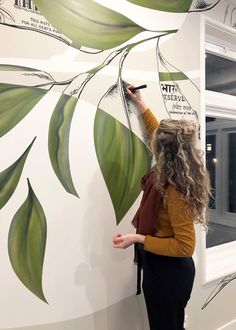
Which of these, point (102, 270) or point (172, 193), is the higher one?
point (172, 193)

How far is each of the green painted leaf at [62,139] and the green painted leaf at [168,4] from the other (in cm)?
74

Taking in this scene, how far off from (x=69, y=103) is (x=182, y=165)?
63 cm

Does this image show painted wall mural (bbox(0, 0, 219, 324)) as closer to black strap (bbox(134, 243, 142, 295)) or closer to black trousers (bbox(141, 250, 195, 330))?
black strap (bbox(134, 243, 142, 295))

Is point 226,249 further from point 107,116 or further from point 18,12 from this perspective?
point 18,12

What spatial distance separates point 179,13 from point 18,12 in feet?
3.52

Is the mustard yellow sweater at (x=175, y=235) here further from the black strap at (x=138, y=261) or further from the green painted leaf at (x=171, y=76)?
the green painted leaf at (x=171, y=76)

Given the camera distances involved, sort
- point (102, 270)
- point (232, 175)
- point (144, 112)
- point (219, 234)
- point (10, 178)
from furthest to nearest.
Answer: point (232, 175), point (219, 234), point (144, 112), point (102, 270), point (10, 178)

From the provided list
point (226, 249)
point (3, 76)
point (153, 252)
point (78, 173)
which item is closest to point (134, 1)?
point (3, 76)

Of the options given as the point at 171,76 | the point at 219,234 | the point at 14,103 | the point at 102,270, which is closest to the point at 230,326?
the point at 219,234

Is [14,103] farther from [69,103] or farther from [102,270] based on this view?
[102,270]

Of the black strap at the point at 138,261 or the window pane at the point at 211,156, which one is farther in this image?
the window pane at the point at 211,156

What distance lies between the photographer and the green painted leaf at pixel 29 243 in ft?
4.65

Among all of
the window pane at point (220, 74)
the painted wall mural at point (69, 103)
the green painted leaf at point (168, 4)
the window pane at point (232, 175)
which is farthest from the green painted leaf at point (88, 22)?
the window pane at point (232, 175)

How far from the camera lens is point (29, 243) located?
1.45m
